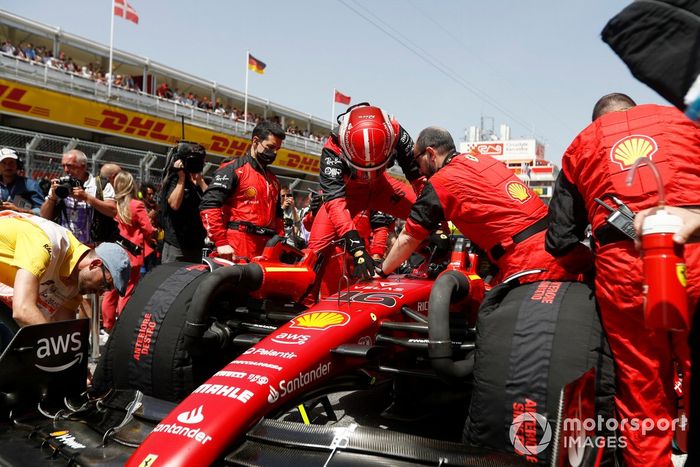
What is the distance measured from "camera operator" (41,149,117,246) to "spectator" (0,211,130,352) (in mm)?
1739

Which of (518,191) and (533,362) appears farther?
(518,191)

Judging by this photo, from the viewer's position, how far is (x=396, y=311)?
320cm

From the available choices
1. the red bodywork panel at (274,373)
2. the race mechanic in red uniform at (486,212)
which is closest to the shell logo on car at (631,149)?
the race mechanic in red uniform at (486,212)

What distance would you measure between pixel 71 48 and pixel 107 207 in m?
21.3

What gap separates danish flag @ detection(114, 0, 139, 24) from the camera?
68.8 feet

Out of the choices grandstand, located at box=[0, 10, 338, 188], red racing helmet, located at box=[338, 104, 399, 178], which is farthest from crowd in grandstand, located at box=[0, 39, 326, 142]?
red racing helmet, located at box=[338, 104, 399, 178]

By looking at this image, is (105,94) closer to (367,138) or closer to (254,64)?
(254,64)

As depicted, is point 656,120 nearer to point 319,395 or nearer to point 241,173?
point 319,395

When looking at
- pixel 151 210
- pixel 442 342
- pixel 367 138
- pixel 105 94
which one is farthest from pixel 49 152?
pixel 105 94

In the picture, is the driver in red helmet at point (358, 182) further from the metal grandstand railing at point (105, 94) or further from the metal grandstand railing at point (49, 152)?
the metal grandstand railing at point (105, 94)

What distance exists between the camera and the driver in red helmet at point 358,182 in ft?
13.0

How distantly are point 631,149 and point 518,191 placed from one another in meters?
0.94

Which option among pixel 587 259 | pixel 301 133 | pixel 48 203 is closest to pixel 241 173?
pixel 48 203

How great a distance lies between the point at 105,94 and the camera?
62.1ft
